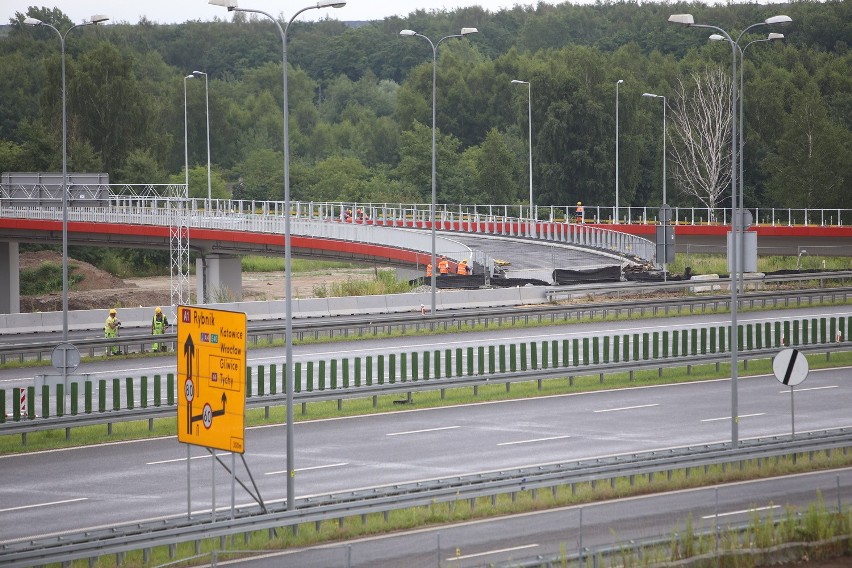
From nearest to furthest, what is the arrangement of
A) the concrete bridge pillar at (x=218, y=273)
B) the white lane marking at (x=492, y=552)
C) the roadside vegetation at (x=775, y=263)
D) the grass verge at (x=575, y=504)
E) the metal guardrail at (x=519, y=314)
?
the white lane marking at (x=492, y=552), the grass verge at (x=575, y=504), the metal guardrail at (x=519, y=314), the concrete bridge pillar at (x=218, y=273), the roadside vegetation at (x=775, y=263)

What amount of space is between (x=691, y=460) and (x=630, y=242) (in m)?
42.9

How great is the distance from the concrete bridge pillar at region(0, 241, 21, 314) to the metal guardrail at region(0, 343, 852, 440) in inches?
1584

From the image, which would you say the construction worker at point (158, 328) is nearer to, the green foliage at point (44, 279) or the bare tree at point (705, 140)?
the green foliage at point (44, 279)

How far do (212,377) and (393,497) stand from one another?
3.75 m

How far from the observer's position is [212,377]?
18359 mm

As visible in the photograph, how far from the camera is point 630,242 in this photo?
65.7 metres

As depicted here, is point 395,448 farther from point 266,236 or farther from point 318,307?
point 266,236

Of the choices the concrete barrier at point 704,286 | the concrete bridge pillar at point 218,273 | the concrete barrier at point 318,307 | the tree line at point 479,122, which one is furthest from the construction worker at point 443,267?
the tree line at point 479,122

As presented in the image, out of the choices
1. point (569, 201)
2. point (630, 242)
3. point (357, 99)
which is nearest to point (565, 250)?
point (630, 242)

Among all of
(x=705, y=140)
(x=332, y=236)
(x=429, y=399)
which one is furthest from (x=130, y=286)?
(x=429, y=399)

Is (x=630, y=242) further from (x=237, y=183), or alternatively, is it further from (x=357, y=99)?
(x=357, y=99)

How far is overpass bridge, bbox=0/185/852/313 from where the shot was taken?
59.5m

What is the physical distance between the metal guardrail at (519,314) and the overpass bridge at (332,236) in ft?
20.0

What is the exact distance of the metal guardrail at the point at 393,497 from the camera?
17.8 m
